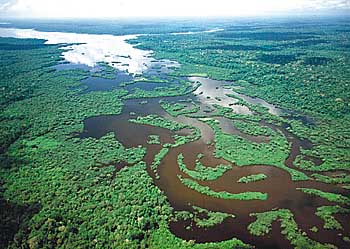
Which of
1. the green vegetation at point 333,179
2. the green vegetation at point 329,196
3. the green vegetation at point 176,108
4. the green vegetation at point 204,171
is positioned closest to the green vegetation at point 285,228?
the green vegetation at point 329,196

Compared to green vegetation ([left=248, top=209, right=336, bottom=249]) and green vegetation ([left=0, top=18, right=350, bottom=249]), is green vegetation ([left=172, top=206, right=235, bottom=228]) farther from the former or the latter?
green vegetation ([left=248, top=209, right=336, bottom=249])

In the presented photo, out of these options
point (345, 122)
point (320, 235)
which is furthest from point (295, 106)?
point (320, 235)

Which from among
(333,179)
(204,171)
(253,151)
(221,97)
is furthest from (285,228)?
(221,97)

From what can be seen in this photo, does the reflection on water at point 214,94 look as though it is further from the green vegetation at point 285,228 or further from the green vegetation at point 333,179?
the green vegetation at point 285,228

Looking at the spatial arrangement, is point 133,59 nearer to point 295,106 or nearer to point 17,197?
point 295,106

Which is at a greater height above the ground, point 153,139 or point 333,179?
point 153,139

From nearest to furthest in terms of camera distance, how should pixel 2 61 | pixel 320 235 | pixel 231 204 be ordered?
pixel 320 235 < pixel 231 204 < pixel 2 61

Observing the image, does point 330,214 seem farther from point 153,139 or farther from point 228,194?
point 153,139
